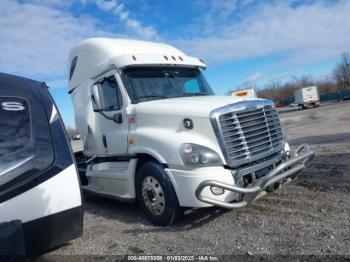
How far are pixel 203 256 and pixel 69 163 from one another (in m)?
1.89

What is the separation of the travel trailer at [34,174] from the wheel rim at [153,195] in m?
1.83

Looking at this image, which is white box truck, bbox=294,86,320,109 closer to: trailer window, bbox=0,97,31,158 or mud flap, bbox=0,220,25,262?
trailer window, bbox=0,97,31,158

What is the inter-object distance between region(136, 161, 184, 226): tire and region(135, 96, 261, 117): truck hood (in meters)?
0.80

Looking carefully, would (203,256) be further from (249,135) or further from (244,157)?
(249,135)

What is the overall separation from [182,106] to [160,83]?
1.17 meters

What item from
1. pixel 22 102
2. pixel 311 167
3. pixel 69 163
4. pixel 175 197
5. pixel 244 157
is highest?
pixel 22 102

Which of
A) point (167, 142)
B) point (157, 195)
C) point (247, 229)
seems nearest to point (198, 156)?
point (167, 142)

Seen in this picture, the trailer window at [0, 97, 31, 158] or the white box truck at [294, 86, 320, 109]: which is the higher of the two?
the trailer window at [0, 97, 31, 158]

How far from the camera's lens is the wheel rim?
5355 mm

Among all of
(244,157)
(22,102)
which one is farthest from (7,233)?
(244,157)

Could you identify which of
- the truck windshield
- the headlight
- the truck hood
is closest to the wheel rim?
the headlight

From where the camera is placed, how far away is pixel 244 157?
518cm

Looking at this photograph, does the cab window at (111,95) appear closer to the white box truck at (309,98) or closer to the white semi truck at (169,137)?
the white semi truck at (169,137)

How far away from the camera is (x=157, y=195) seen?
5398 millimetres
